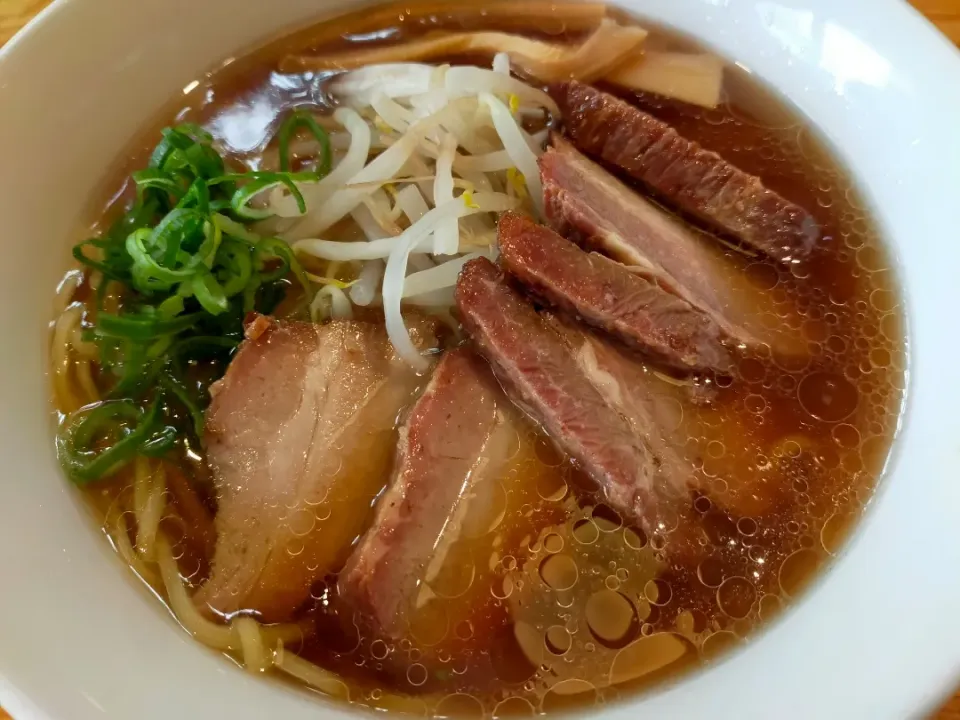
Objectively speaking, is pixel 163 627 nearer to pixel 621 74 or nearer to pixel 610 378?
pixel 610 378

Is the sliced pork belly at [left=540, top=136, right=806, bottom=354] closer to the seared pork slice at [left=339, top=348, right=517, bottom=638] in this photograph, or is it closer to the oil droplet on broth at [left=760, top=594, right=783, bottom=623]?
the seared pork slice at [left=339, top=348, right=517, bottom=638]

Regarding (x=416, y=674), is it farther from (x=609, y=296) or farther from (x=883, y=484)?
(x=883, y=484)

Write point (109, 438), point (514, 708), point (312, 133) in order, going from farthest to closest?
point (312, 133) < point (109, 438) < point (514, 708)

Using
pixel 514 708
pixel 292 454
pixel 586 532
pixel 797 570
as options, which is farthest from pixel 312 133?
pixel 797 570

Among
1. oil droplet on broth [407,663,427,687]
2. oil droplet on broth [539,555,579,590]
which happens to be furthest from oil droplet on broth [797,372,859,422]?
oil droplet on broth [407,663,427,687]

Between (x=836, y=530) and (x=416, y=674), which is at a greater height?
(x=836, y=530)
